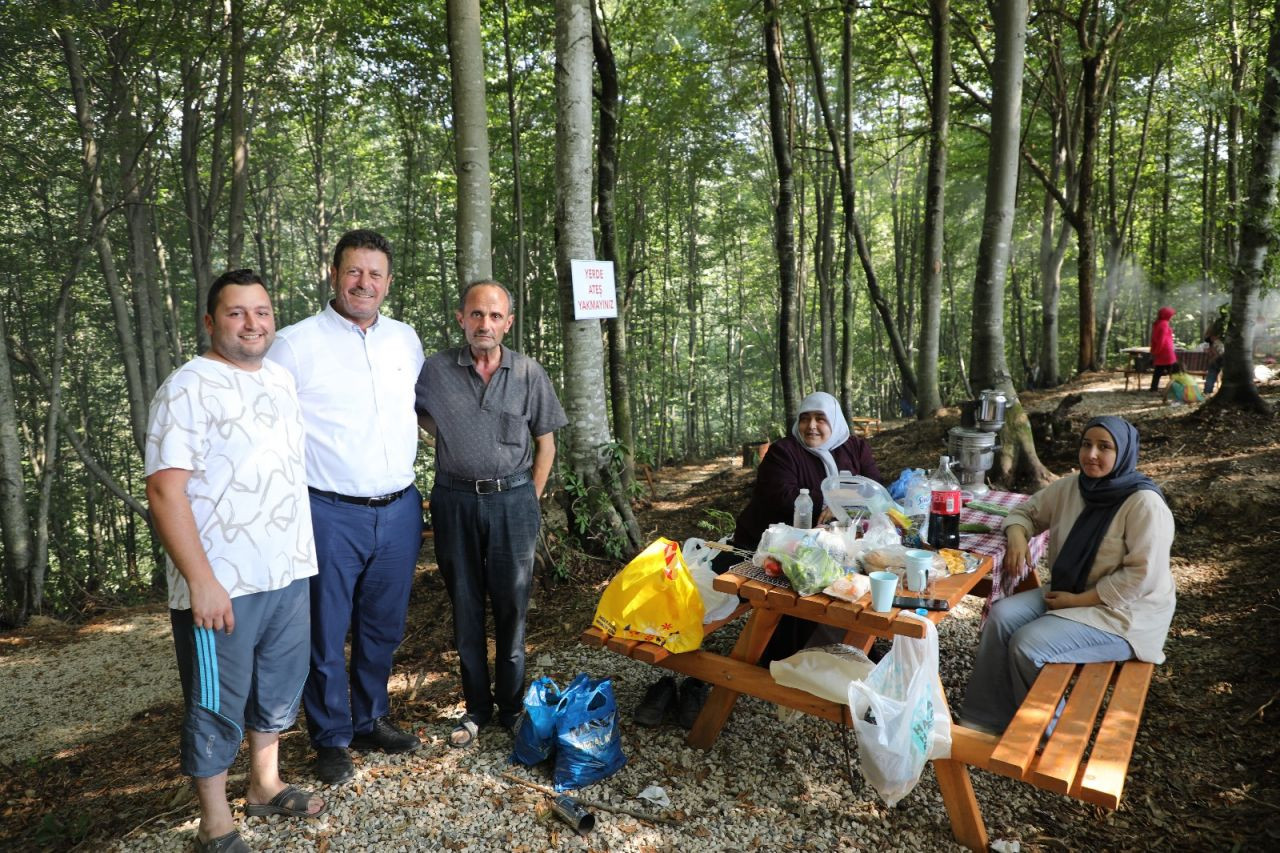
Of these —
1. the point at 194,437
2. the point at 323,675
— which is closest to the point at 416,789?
the point at 323,675

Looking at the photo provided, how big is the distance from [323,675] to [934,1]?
9328mm

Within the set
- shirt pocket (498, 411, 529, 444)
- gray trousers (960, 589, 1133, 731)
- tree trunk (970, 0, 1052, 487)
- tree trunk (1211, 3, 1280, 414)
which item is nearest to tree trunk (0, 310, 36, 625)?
shirt pocket (498, 411, 529, 444)

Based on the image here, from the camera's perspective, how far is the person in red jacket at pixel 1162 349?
9.77 m

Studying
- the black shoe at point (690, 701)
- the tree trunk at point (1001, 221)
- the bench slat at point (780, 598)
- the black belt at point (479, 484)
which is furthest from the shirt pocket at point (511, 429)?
the tree trunk at point (1001, 221)

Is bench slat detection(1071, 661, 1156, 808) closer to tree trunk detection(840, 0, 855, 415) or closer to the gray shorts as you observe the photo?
the gray shorts

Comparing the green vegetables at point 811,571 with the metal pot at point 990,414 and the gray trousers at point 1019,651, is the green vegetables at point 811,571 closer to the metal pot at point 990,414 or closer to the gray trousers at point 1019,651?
the gray trousers at point 1019,651

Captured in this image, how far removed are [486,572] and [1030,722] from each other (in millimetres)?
2105

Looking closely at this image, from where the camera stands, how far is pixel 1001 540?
10.6 ft

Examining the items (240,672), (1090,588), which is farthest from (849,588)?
(240,672)

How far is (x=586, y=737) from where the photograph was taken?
2621mm

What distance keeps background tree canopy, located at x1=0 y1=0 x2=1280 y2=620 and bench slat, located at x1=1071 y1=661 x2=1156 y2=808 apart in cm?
446

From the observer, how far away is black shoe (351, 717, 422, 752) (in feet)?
9.17

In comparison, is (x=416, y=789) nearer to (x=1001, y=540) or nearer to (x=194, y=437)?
(x=194, y=437)

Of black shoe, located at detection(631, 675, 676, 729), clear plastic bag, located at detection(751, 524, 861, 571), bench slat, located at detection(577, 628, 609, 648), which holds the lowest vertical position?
black shoe, located at detection(631, 675, 676, 729)
